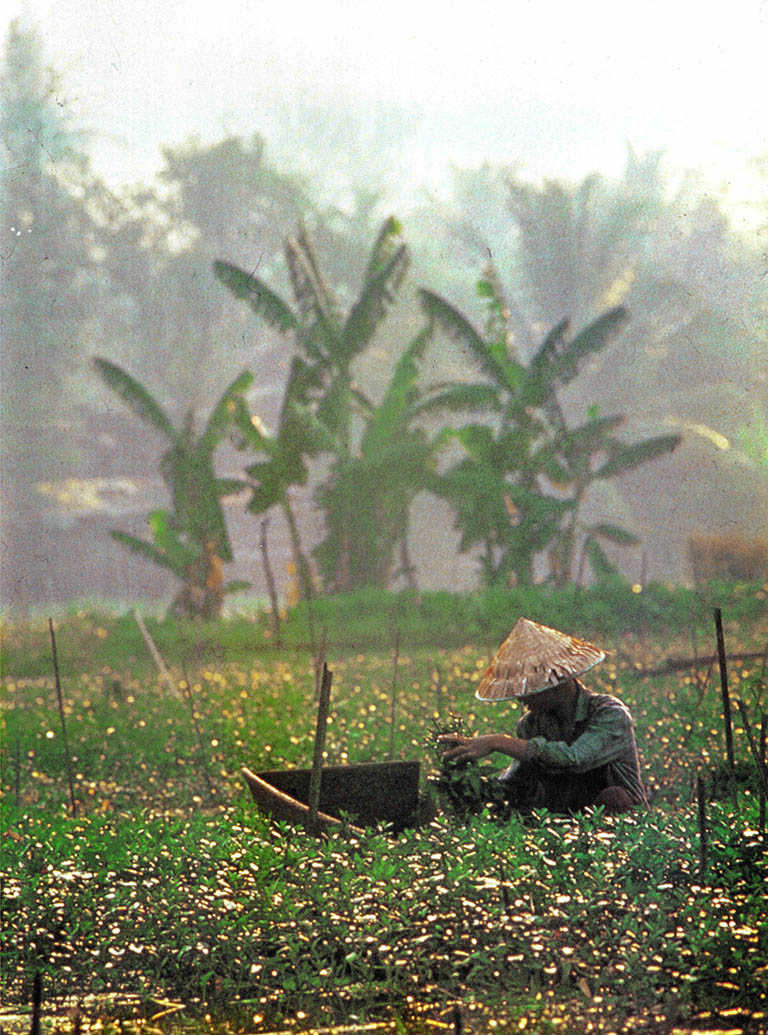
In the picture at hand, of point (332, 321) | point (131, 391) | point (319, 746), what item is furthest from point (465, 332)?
point (319, 746)

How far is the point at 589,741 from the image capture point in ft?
12.4

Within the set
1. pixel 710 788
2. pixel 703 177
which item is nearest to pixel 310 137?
pixel 703 177

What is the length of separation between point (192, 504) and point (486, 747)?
10.4 m

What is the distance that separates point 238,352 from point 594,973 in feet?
110

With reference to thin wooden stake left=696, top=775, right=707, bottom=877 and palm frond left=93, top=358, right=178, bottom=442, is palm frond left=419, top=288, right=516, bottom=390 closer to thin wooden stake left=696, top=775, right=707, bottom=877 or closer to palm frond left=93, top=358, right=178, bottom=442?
palm frond left=93, top=358, right=178, bottom=442

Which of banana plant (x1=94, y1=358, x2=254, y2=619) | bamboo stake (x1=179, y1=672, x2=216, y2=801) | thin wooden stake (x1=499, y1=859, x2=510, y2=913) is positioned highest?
Answer: banana plant (x1=94, y1=358, x2=254, y2=619)

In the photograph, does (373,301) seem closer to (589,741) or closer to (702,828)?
(589,741)

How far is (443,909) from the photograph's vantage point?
10.2 feet

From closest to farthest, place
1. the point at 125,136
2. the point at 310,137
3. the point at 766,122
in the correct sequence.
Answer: the point at 766,122, the point at 125,136, the point at 310,137

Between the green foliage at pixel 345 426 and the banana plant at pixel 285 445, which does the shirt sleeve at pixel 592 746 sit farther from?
the banana plant at pixel 285 445

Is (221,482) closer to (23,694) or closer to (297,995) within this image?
(23,694)

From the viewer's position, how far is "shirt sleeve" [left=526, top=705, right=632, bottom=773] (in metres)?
3.72

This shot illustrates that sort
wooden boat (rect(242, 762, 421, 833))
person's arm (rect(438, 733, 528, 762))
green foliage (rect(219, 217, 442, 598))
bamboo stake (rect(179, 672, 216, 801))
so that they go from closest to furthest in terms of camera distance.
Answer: person's arm (rect(438, 733, 528, 762)) → wooden boat (rect(242, 762, 421, 833)) → bamboo stake (rect(179, 672, 216, 801)) → green foliage (rect(219, 217, 442, 598))

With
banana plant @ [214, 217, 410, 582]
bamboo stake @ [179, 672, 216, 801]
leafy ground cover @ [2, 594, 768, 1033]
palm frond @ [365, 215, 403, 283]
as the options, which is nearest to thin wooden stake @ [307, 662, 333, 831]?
leafy ground cover @ [2, 594, 768, 1033]
